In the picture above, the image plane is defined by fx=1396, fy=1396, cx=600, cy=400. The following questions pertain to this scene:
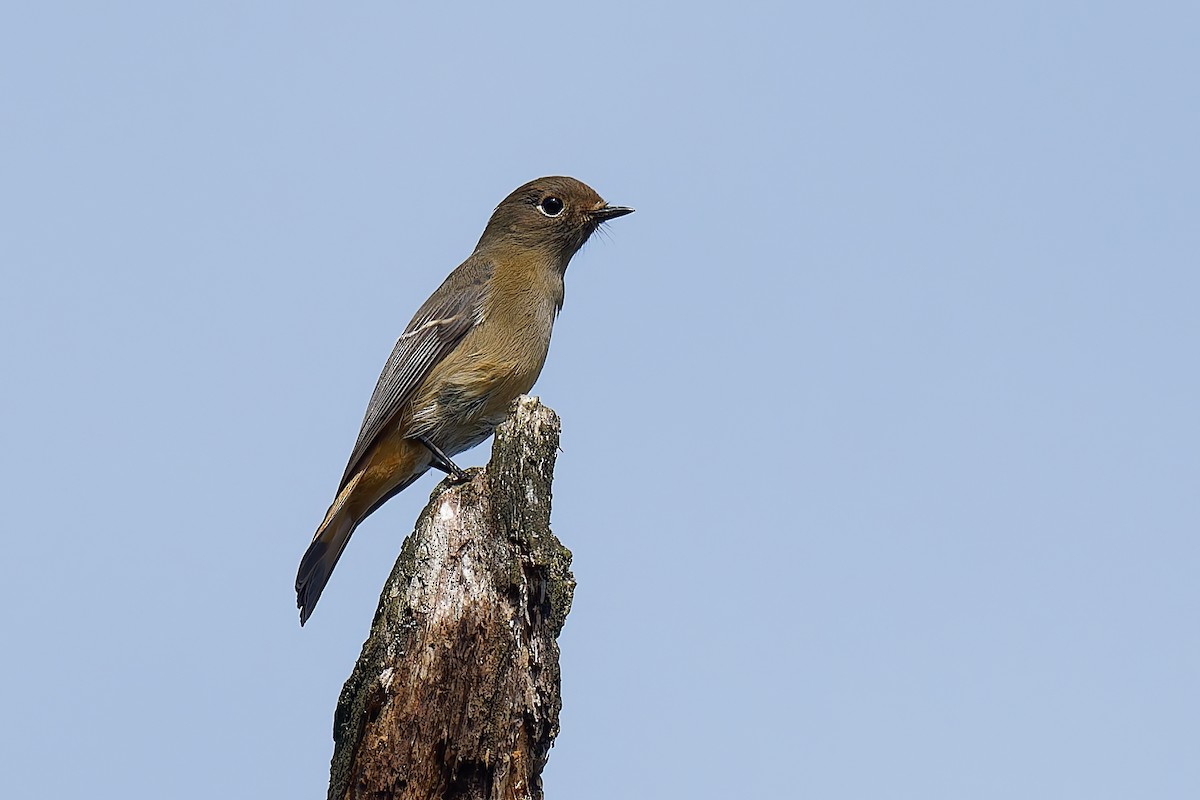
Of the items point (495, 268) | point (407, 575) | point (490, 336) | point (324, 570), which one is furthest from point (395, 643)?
point (495, 268)

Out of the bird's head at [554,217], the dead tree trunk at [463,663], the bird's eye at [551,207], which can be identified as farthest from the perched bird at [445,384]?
the dead tree trunk at [463,663]

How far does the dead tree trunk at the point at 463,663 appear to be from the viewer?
545 cm

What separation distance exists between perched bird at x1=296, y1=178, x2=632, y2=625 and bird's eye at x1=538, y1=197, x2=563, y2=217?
48 centimetres

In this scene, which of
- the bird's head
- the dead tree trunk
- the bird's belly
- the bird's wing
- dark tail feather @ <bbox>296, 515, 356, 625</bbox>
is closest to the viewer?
the dead tree trunk

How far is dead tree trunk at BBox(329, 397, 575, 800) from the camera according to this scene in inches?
214

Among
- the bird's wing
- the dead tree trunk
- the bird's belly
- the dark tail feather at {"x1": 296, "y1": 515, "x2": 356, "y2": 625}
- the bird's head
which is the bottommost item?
the dead tree trunk

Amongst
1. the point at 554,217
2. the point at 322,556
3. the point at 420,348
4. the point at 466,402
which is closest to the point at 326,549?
the point at 322,556

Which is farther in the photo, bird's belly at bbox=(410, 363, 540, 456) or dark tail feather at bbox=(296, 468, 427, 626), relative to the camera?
bird's belly at bbox=(410, 363, 540, 456)

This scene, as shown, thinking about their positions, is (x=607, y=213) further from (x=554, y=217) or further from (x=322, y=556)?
(x=322, y=556)

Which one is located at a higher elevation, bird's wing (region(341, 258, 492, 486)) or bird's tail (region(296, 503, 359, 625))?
bird's wing (region(341, 258, 492, 486))

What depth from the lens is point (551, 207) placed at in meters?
10.4

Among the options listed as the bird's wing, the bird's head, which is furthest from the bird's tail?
the bird's head

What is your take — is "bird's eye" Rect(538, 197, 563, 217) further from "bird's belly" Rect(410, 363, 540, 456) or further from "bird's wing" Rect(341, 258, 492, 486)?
"bird's belly" Rect(410, 363, 540, 456)

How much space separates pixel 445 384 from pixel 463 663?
3.87 metres
